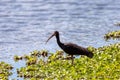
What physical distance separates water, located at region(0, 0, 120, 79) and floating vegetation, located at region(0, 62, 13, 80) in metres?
1.89

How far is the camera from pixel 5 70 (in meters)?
24.8

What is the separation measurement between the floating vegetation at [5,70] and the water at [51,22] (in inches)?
74.4

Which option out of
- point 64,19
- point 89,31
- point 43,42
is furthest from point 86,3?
point 43,42

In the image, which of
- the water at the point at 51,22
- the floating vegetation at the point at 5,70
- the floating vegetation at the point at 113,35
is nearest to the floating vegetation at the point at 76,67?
the floating vegetation at the point at 5,70

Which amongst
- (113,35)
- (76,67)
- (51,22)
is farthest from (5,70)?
(51,22)

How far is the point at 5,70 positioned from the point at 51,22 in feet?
66.8

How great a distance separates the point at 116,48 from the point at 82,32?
1166 cm

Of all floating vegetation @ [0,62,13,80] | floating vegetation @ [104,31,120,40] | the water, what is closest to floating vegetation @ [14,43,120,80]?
floating vegetation @ [0,62,13,80]

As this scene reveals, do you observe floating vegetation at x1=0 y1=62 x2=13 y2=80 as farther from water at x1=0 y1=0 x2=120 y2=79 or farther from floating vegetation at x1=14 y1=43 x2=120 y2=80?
water at x1=0 y1=0 x2=120 y2=79

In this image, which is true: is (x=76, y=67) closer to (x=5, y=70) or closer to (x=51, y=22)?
(x=5, y=70)

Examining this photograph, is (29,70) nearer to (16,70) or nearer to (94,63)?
(16,70)

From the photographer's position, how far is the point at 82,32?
3888 cm

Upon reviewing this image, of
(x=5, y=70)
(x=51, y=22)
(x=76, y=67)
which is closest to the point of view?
(x=76, y=67)

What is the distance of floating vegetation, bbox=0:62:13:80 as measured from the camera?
23291 millimetres
